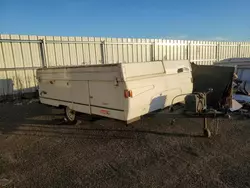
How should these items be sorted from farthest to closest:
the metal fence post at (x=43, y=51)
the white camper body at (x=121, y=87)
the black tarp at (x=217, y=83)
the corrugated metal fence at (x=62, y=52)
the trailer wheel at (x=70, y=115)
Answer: the metal fence post at (x=43, y=51), the corrugated metal fence at (x=62, y=52), the black tarp at (x=217, y=83), the trailer wheel at (x=70, y=115), the white camper body at (x=121, y=87)

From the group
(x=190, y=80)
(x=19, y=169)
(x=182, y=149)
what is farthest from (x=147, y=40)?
(x=19, y=169)

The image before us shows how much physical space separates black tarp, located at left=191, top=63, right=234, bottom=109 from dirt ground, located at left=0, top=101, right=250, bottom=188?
808mm

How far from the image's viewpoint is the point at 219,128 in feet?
16.1

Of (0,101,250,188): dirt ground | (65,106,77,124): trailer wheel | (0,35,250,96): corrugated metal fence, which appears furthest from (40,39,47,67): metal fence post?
(65,106,77,124): trailer wheel

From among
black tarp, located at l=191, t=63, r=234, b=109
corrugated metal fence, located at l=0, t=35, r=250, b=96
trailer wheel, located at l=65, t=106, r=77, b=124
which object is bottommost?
trailer wheel, located at l=65, t=106, r=77, b=124

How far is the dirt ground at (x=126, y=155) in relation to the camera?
2959mm

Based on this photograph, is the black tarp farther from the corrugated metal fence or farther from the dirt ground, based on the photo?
the corrugated metal fence

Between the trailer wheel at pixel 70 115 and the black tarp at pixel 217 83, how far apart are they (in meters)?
4.30

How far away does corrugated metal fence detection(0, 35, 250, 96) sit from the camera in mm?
9078

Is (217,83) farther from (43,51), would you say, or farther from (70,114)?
(43,51)

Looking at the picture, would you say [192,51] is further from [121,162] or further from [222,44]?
[121,162]

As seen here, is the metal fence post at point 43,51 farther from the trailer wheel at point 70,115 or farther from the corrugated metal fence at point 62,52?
the trailer wheel at point 70,115

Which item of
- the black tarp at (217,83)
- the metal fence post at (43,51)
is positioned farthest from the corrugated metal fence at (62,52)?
the black tarp at (217,83)

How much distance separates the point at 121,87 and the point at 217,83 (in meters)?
3.87
